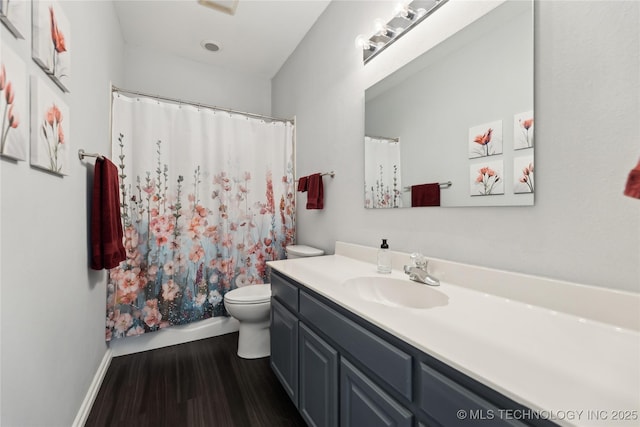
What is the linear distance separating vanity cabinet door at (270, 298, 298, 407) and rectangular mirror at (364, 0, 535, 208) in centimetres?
83

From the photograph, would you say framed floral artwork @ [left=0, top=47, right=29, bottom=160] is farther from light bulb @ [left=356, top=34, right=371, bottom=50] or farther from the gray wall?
light bulb @ [left=356, top=34, right=371, bottom=50]

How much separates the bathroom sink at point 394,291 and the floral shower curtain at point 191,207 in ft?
4.51

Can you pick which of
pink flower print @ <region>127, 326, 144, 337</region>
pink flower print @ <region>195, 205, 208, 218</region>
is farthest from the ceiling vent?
pink flower print @ <region>127, 326, 144, 337</region>

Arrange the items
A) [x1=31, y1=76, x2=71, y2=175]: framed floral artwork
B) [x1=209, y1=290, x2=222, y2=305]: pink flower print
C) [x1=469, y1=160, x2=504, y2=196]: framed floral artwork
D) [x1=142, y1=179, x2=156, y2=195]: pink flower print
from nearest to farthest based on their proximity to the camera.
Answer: [x1=31, y1=76, x2=71, y2=175]: framed floral artwork, [x1=469, y1=160, x2=504, y2=196]: framed floral artwork, [x1=142, y1=179, x2=156, y2=195]: pink flower print, [x1=209, y1=290, x2=222, y2=305]: pink flower print

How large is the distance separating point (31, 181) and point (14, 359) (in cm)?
55

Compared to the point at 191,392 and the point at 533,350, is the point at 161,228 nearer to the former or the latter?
the point at 191,392

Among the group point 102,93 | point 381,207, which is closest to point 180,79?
point 102,93

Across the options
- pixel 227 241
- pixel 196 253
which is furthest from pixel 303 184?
pixel 196 253

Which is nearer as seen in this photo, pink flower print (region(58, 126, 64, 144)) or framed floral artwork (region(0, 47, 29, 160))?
framed floral artwork (region(0, 47, 29, 160))

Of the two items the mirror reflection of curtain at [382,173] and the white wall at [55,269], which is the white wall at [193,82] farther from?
the mirror reflection of curtain at [382,173]

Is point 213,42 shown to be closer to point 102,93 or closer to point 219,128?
point 219,128

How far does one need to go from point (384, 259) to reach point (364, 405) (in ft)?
2.24

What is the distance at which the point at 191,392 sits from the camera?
5.39 ft

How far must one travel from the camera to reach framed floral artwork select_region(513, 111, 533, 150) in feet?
3.06
